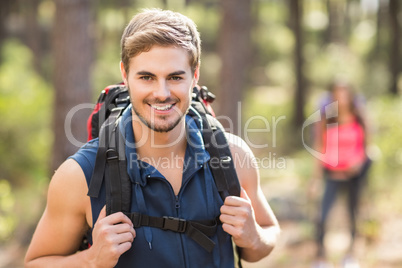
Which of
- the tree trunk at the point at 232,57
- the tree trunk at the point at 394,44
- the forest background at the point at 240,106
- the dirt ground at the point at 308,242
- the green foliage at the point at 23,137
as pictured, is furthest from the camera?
the tree trunk at the point at 394,44

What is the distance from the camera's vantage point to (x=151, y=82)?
7.63ft

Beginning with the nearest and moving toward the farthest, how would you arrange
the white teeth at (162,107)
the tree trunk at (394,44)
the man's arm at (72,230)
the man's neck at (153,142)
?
the man's arm at (72,230) < the white teeth at (162,107) < the man's neck at (153,142) < the tree trunk at (394,44)

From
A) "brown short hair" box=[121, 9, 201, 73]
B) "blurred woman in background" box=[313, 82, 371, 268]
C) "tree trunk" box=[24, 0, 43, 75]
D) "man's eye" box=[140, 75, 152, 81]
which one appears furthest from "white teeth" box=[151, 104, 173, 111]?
"tree trunk" box=[24, 0, 43, 75]

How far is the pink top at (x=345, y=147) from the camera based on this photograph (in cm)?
620

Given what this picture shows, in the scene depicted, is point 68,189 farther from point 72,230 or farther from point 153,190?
point 153,190

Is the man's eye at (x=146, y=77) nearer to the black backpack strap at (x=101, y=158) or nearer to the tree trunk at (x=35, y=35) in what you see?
the black backpack strap at (x=101, y=158)

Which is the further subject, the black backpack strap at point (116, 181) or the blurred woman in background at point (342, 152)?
the blurred woman in background at point (342, 152)

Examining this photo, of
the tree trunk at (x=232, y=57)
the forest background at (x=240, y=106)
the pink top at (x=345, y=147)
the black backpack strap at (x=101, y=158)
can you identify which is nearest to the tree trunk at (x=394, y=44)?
the forest background at (x=240, y=106)

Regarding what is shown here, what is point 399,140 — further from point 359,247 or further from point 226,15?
point 226,15

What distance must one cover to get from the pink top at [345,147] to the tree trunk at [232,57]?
360 centimetres

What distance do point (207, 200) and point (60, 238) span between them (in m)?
0.72

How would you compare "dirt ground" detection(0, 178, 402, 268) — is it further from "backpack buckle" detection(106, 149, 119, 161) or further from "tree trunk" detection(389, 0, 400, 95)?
"tree trunk" detection(389, 0, 400, 95)

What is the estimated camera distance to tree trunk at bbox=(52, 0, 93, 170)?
7047 millimetres

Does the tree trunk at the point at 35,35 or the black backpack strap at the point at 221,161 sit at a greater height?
the tree trunk at the point at 35,35
